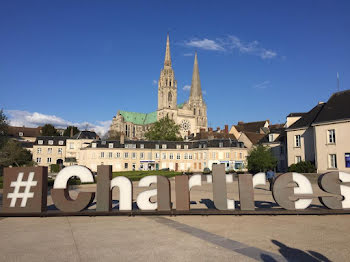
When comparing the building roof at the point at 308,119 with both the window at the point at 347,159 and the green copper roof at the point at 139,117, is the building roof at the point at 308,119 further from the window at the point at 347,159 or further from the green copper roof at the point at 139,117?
the green copper roof at the point at 139,117

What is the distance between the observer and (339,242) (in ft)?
31.6

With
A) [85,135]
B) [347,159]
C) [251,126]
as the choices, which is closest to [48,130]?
[85,135]

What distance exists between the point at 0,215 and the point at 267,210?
12.6 m

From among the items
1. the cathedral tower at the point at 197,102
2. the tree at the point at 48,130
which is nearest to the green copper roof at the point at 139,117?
the cathedral tower at the point at 197,102

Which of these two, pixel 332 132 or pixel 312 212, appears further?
pixel 332 132

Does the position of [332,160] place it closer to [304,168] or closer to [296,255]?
[304,168]

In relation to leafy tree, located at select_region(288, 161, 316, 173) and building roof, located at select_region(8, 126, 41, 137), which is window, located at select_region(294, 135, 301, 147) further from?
building roof, located at select_region(8, 126, 41, 137)

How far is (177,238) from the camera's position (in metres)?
10.3

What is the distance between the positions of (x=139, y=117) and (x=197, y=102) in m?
33.8

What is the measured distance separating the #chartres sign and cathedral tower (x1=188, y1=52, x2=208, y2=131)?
495ft

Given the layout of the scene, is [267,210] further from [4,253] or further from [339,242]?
[4,253]

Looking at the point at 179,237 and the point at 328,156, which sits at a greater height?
the point at 328,156

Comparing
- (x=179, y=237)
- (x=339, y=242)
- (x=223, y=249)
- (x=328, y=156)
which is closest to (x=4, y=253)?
(x=179, y=237)

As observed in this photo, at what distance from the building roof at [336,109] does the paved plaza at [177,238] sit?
26.1 m
